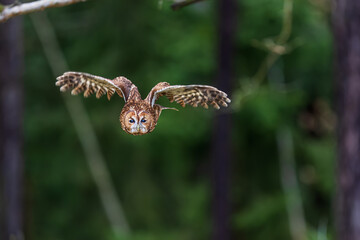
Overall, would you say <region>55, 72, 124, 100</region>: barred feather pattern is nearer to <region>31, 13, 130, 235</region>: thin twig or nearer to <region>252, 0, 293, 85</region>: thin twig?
<region>252, 0, 293, 85</region>: thin twig

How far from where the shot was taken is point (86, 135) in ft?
32.4

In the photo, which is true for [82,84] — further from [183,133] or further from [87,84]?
[183,133]

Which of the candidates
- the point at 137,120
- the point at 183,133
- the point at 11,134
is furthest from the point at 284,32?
the point at 183,133

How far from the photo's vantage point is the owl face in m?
1.52

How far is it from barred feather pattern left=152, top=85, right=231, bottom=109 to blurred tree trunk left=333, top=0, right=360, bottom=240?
10.1 feet

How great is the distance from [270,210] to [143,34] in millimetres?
2985

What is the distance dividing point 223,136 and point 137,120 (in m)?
5.66

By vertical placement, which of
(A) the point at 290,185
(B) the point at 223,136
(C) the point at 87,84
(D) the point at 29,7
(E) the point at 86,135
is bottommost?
(A) the point at 290,185

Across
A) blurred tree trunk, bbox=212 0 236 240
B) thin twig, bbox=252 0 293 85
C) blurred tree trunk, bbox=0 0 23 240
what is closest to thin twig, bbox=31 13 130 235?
blurred tree trunk, bbox=212 0 236 240

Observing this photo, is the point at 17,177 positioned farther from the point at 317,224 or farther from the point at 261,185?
the point at 317,224

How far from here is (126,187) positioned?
10039 millimetres

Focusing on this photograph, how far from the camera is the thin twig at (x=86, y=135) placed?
9.85m

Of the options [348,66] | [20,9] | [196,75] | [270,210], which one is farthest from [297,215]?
[20,9]

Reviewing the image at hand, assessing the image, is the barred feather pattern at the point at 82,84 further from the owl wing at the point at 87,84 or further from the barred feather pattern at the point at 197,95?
the barred feather pattern at the point at 197,95
